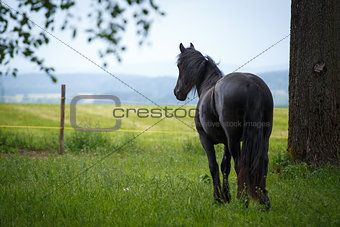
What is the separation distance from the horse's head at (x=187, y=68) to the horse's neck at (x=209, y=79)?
16cm

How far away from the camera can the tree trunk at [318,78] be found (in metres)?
5.32

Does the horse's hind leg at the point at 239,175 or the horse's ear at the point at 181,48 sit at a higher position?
the horse's ear at the point at 181,48

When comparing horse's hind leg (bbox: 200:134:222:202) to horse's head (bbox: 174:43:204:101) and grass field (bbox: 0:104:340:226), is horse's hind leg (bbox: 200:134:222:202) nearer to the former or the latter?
grass field (bbox: 0:104:340:226)

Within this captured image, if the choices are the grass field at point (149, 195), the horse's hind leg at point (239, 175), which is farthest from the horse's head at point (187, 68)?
the grass field at point (149, 195)

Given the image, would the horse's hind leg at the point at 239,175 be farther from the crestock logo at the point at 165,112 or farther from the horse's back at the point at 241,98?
the crestock logo at the point at 165,112

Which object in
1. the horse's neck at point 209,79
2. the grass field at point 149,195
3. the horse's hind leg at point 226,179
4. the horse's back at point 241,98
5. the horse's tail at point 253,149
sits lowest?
the grass field at point 149,195

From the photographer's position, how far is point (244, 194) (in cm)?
364

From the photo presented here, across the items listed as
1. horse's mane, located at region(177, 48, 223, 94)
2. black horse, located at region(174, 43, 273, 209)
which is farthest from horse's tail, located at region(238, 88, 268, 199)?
horse's mane, located at region(177, 48, 223, 94)

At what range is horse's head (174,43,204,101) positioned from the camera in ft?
15.4

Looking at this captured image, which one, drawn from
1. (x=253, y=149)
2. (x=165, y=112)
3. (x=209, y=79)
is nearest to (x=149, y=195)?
(x=253, y=149)

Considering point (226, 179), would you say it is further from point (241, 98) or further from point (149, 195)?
point (241, 98)

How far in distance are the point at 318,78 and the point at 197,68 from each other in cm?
236

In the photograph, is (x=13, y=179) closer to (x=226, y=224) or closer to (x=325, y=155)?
(x=226, y=224)

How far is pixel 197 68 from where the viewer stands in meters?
4.68
